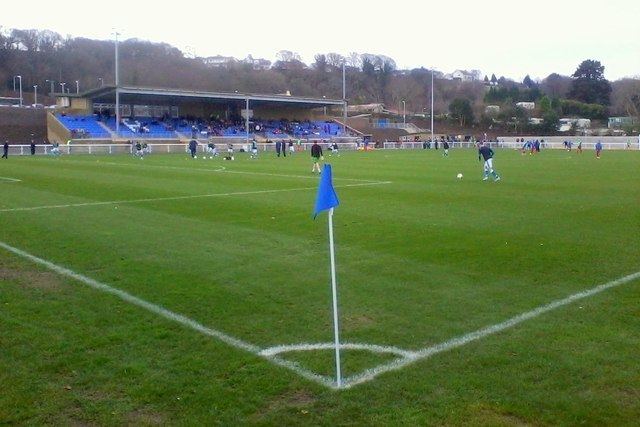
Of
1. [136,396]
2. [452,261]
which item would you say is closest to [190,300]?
[136,396]

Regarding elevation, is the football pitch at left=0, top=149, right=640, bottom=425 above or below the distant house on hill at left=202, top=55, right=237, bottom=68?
below

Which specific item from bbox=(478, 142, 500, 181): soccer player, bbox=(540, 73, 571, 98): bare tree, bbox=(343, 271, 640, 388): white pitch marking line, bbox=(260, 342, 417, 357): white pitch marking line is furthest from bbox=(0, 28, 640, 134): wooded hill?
bbox=(260, 342, 417, 357): white pitch marking line

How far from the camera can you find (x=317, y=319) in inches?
306

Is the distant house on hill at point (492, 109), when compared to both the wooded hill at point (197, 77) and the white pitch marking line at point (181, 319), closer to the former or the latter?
the wooded hill at point (197, 77)

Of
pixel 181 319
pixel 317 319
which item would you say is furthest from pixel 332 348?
pixel 181 319

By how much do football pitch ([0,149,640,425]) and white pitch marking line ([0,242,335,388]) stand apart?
3 centimetres

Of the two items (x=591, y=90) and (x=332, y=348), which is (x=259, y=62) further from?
(x=332, y=348)

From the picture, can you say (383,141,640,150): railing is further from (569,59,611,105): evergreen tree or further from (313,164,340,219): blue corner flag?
(313,164,340,219): blue corner flag

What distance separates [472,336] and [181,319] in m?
3.30

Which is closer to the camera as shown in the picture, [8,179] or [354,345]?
[354,345]

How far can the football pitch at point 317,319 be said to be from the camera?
540cm

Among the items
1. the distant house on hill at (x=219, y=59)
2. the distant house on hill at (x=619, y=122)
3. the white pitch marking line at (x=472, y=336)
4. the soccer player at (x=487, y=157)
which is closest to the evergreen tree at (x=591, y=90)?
the distant house on hill at (x=619, y=122)

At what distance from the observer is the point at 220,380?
232 inches

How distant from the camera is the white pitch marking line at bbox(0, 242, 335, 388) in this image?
6086 mm
